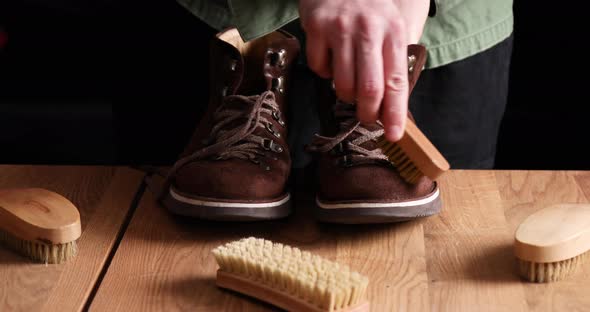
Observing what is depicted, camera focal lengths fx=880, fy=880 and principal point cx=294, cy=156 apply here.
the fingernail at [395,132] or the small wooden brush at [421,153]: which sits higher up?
the fingernail at [395,132]

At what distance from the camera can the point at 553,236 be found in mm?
775

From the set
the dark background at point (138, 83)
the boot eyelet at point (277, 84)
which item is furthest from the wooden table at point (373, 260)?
the dark background at point (138, 83)

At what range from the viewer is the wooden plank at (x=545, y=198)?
2.53ft

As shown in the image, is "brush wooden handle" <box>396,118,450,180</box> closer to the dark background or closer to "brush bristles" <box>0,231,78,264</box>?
"brush bristles" <box>0,231,78,264</box>

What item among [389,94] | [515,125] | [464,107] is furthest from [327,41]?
[515,125]

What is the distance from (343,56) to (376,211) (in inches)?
7.3

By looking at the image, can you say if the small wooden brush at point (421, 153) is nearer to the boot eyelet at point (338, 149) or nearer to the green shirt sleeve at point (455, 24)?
the boot eyelet at point (338, 149)

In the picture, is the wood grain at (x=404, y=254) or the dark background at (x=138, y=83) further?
the dark background at (x=138, y=83)

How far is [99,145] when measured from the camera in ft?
5.76

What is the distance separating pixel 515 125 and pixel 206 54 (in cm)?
59

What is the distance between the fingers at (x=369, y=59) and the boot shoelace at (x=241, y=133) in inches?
7.5

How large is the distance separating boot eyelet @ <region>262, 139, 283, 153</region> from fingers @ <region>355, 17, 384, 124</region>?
0.19 m

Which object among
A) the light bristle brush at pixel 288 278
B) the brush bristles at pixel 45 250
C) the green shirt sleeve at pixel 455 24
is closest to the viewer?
the light bristle brush at pixel 288 278

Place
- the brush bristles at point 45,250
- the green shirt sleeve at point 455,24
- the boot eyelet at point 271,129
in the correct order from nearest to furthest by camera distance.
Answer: the brush bristles at point 45,250 < the boot eyelet at point 271,129 < the green shirt sleeve at point 455,24
